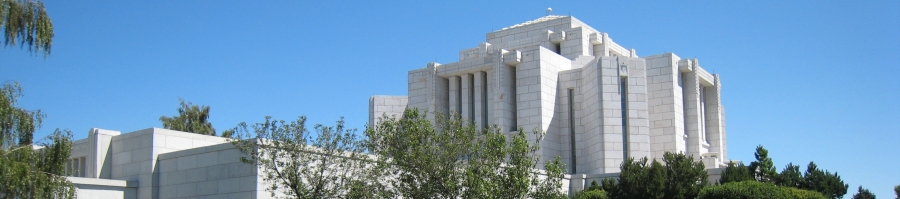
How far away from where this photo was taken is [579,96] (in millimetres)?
43594

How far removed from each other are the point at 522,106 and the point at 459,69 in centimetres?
377

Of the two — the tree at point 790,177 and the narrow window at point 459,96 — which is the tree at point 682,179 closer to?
the tree at point 790,177

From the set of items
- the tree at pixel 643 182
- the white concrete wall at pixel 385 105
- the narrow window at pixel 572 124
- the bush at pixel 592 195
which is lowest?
the bush at pixel 592 195

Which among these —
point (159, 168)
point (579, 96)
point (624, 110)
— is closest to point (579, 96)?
point (579, 96)

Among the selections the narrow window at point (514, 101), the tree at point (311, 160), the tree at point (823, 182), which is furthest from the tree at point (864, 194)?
the tree at point (311, 160)

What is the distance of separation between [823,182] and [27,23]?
26.5 m

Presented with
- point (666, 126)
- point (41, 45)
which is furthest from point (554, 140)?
point (41, 45)

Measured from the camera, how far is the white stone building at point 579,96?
135ft

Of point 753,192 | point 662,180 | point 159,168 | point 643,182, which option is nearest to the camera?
point 159,168

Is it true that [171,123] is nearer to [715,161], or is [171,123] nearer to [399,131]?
[715,161]

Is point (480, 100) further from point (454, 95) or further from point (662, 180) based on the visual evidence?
point (662, 180)

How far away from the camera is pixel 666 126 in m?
43.3

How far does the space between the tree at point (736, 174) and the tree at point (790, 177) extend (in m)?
1.00

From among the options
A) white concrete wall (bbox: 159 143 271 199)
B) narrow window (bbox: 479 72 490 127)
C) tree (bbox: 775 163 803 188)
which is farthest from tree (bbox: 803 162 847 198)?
white concrete wall (bbox: 159 143 271 199)
